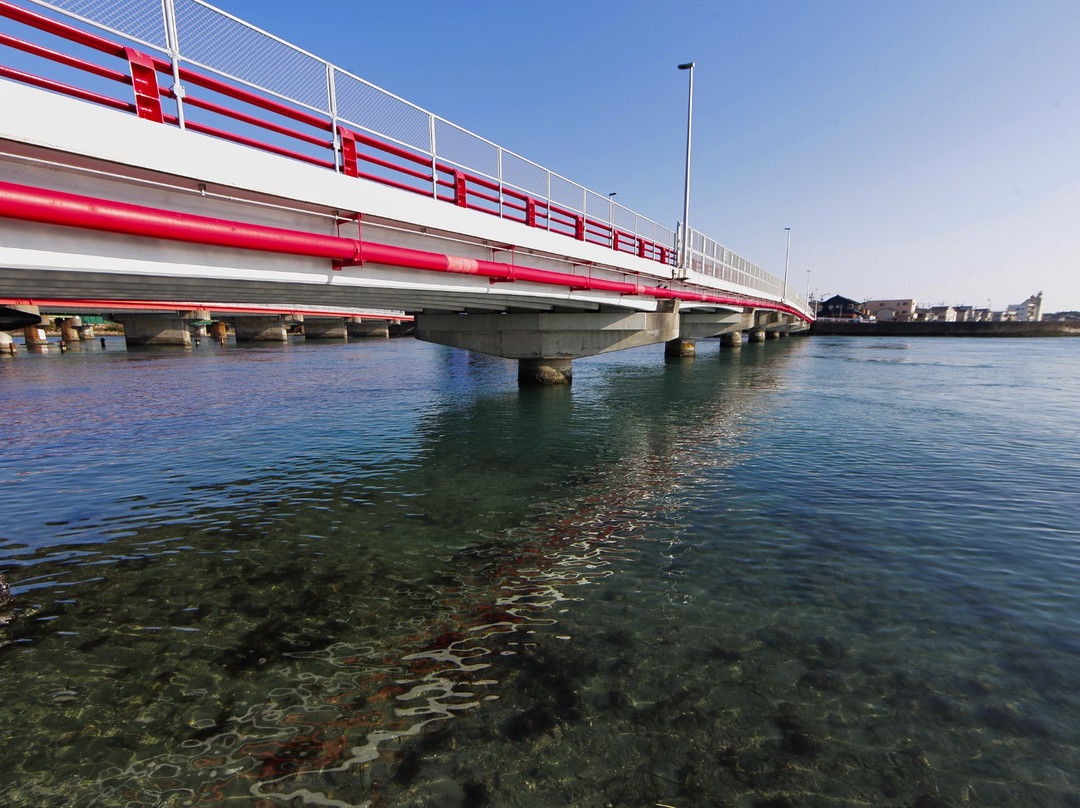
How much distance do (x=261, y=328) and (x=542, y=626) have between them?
85.2 metres

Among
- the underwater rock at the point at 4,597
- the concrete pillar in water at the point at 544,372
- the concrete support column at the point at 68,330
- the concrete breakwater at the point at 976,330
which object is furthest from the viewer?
the concrete breakwater at the point at 976,330

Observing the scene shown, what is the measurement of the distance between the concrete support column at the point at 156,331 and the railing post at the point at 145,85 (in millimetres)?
64069

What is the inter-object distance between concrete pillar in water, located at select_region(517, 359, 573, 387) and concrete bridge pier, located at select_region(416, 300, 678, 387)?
351mm

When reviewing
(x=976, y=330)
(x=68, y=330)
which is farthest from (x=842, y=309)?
(x=68, y=330)

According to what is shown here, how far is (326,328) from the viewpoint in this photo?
3465 inches

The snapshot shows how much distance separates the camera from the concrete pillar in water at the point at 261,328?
253 feet

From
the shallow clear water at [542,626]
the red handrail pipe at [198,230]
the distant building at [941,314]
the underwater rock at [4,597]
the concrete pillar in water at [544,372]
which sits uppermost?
the distant building at [941,314]

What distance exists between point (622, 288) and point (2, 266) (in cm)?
1713

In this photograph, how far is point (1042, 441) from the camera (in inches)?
612

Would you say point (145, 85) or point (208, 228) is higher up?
point (145, 85)

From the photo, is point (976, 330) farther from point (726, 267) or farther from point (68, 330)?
point (68, 330)

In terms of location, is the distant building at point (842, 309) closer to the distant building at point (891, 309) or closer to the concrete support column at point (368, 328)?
the distant building at point (891, 309)

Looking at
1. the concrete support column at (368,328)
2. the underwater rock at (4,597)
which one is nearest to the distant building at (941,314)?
the concrete support column at (368,328)

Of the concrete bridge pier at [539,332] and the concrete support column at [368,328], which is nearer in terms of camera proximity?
the concrete bridge pier at [539,332]
